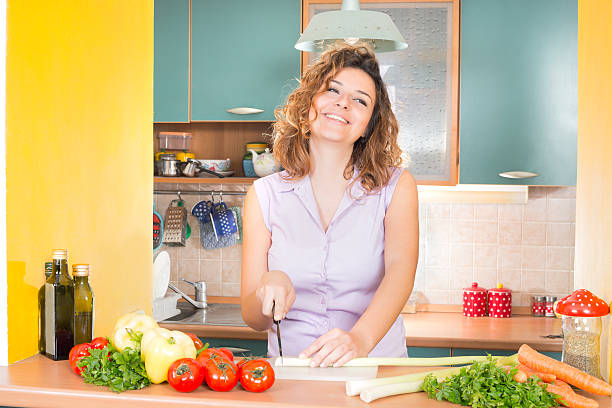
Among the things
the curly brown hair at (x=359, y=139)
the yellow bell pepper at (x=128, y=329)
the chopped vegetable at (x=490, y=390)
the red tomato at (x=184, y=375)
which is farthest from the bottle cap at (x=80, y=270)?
the chopped vegetable at (x=490, y=390)

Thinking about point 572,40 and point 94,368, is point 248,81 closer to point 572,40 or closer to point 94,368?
point 572,40

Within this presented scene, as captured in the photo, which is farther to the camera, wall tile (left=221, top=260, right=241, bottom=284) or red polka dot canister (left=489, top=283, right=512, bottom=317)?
wall tile (left=221, top=260, right=241, bottom=284)

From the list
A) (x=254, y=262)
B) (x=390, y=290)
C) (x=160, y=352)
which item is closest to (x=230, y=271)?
(x=254, y=262)

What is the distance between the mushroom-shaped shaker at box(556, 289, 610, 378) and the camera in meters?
1.33

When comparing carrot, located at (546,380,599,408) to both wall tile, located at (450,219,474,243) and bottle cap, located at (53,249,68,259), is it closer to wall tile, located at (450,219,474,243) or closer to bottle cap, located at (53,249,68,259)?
bottle cap, located at (53,249,68,259)

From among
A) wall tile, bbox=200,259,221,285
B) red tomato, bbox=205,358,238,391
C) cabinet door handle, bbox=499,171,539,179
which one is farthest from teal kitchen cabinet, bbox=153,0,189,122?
red tomato, bbox=205,358,238,391

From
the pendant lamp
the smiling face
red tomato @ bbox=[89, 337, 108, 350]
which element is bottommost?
red tomato @ bbox=[89, 337, 108, 350]

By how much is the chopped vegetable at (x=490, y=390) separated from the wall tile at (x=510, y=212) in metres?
2.20

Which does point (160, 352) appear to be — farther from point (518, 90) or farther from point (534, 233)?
point (534, 233)

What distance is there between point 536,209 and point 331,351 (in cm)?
220

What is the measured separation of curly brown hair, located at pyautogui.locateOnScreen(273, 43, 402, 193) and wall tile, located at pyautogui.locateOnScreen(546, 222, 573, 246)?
1.71m

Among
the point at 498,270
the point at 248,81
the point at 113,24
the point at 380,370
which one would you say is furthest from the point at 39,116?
the point at 498,270

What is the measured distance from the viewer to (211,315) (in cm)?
307

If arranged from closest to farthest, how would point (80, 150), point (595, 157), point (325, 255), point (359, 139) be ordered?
point (595, 157) < point (80, 150) < point (325, 255) < point (359, 139)
